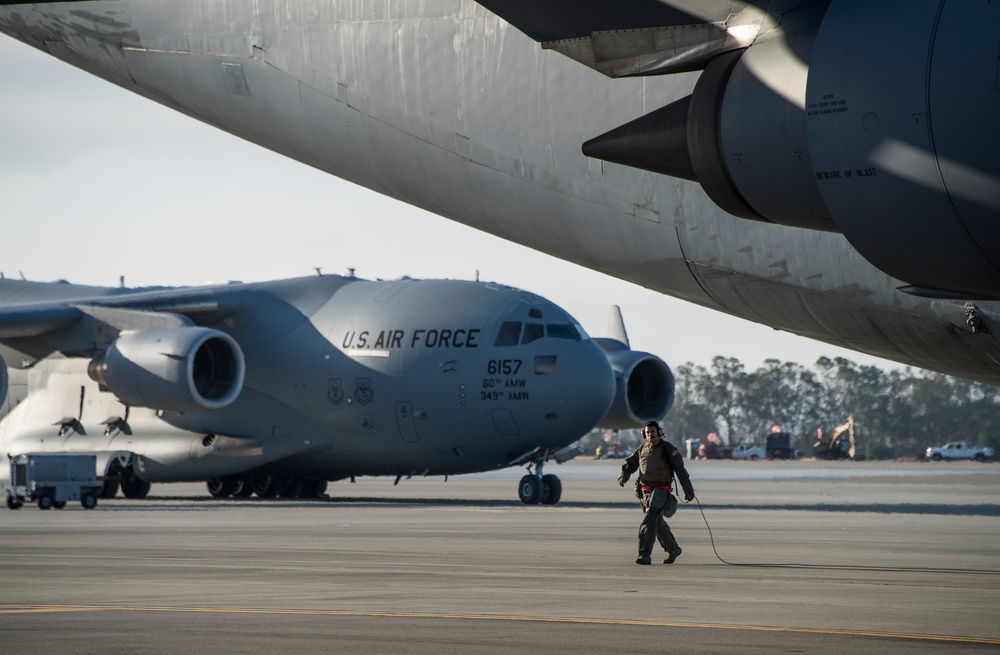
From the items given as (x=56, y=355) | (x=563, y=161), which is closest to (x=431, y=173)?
(x=563, y=161)

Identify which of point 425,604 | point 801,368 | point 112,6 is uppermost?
point 801,368

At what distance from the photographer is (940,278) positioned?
574cm

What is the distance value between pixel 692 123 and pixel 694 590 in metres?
5.83

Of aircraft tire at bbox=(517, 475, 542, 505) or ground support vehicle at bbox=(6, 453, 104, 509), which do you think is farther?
aircraft tire at bbox=(517, 475, 542, 505)

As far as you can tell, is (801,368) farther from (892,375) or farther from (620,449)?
(620,449)

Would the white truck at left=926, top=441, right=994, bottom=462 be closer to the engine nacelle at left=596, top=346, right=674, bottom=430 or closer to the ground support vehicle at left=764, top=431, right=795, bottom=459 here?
the ground support vehicle at left=764, top=431, right=795, bottom=459

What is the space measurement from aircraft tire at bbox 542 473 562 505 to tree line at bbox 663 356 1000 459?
8400 centimetres

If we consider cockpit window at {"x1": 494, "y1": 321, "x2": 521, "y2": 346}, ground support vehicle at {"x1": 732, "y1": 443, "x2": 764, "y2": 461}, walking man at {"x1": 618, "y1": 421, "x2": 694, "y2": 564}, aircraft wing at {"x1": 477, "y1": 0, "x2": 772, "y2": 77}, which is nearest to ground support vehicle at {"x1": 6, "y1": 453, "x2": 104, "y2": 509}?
cockpit window at {"x1": 494, "y1": 321, "x2": 521, "y2": 346}

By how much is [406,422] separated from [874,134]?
71.1 feet

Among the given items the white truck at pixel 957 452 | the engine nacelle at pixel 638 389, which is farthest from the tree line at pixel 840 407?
the engine nacelle at pixel 638 389

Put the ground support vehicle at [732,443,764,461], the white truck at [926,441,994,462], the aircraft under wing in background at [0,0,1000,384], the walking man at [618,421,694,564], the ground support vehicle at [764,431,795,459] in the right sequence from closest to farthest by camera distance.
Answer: the aircraft under wing in background at [0,0,1000,384]
the walking man at [618,421,694,564]
the white truck at [926,441,994,462]
the ground support vehicle at [764,431,795,459]
the ground support vehicle at [732,443,764,461]

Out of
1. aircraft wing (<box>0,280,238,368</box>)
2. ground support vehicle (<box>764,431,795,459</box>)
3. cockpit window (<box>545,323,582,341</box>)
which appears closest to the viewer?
cockpit window (<box>545,323,582,341</box>)

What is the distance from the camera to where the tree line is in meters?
118

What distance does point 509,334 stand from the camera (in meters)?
26.1
